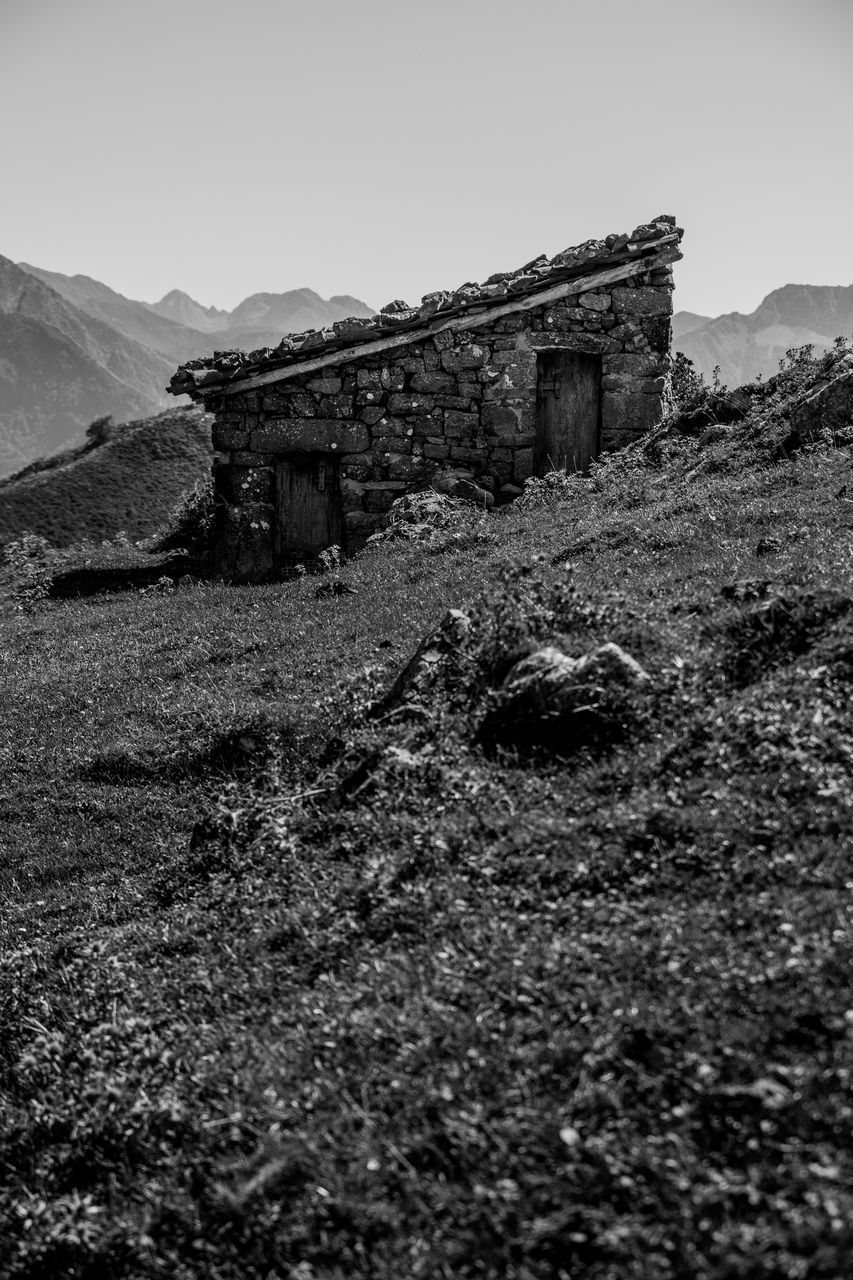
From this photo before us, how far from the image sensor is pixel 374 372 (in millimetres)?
18594

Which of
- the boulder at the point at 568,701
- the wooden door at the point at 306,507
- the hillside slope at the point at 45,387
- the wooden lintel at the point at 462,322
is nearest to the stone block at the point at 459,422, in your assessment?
the wooden lintel at the point at 462,322

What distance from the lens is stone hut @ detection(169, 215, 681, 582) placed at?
18.5 m

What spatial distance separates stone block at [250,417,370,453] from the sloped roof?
81 cm

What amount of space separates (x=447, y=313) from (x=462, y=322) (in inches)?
11.7

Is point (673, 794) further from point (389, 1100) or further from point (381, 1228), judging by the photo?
point (381, 1228)

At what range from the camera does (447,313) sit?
18562mm

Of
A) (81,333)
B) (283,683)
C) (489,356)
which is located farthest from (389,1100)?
(81,333)

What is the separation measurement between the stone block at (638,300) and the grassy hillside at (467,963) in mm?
9638

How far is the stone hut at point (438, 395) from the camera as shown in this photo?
729 inches

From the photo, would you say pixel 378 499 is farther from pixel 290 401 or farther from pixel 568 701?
pixel 568 701

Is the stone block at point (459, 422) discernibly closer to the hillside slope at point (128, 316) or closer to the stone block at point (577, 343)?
the stone block at point (577, 343)

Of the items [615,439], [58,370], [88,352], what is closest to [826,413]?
[615,439]

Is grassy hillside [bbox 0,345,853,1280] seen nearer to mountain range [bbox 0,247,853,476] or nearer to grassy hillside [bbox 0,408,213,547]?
grassy hillside [bbox 0,408,213,547]

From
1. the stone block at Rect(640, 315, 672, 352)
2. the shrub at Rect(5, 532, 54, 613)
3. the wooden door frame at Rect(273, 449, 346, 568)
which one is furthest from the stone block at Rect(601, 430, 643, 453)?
the shrub at Rect(5, 532, 54, 613)
